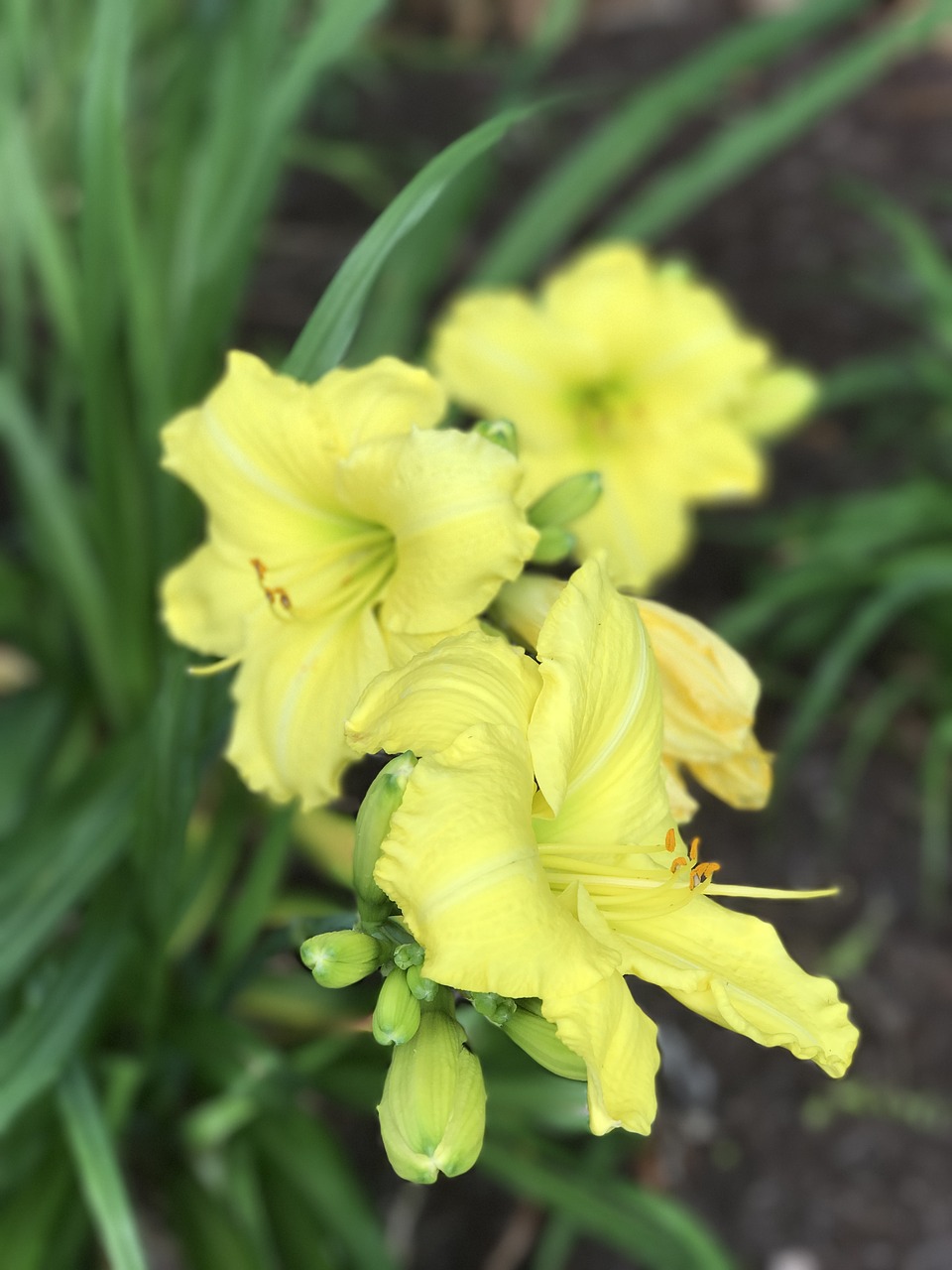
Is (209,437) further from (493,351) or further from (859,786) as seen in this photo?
(859,786)

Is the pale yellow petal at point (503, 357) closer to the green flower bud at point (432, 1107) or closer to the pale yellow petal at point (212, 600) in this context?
the pale yellow petal at point (212, 600)

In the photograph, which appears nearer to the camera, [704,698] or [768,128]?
[704,698]

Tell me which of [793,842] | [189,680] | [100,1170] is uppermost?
[189,680]

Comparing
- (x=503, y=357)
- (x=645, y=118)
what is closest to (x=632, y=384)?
(x=503, y=357)

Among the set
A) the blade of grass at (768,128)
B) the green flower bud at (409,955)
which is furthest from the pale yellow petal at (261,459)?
the blade of grass at (768,128)

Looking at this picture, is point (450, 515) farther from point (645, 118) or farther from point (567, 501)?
point (645, 118)

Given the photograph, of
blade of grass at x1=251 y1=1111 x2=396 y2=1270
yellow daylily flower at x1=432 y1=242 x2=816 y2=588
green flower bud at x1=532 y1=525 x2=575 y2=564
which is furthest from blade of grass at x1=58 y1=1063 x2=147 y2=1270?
yellow daylily flower at x1=432 y1=242 x2=816 y2=588
